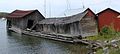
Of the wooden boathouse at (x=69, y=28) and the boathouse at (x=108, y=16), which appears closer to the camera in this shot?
the wooden boathouse at (x=69, y=28)

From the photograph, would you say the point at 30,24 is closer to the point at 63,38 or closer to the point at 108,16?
the point at 63,38

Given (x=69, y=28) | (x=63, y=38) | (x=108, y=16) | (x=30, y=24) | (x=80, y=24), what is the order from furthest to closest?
(x=30, y=24), (x=69, y=28), (x=108, y=16), (x=63, y=38), (x=80, y=24)

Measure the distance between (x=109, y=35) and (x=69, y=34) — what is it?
736 cm

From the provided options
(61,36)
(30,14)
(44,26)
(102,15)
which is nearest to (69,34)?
(61,36)

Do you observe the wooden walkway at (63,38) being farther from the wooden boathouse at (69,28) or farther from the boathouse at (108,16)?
the boathouse at (108,16)

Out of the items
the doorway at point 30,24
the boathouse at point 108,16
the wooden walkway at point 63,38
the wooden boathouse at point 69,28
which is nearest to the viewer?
the wooden walkway at point 63,38

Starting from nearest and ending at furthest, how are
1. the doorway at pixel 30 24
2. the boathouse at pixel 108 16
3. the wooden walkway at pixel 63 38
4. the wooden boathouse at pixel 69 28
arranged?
1. the wooden walkway at pixel 63 38
2. the wooden boathouse at pixel 69 28
3. the boathouse at pixel 108 16
4. the doorway at pixel 30 24

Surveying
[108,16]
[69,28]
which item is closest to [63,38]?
[69,28]

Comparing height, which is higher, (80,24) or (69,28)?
(80,24)

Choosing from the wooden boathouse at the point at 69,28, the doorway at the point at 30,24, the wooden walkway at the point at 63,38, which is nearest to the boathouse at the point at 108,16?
the wooden boathouse at the point at 69,28

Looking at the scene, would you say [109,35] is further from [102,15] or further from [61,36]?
[61,36]

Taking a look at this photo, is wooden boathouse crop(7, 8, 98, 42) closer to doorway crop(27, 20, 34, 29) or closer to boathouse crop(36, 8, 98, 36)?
boathouse crop(36, 8, 98, 36)

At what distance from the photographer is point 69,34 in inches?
1512

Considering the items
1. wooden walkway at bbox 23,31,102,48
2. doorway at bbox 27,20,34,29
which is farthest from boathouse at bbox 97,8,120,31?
doorway at bbox 27,20,34,29
